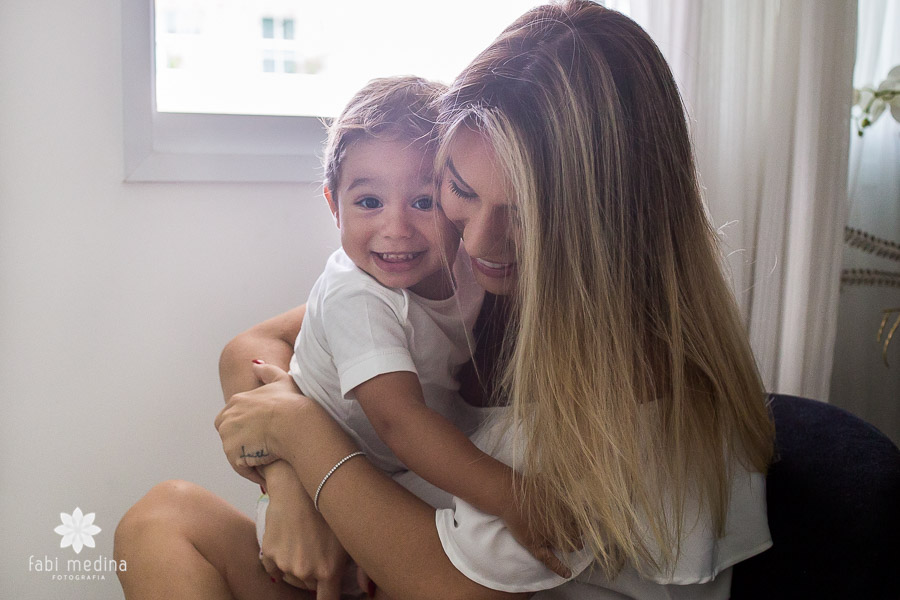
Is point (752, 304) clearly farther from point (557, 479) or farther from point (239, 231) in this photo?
point (239, 231)

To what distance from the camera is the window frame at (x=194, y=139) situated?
138 cm

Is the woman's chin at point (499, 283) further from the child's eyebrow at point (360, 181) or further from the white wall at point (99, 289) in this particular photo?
the white wall at point (99, 289)

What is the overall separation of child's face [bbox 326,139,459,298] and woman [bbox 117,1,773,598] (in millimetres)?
89

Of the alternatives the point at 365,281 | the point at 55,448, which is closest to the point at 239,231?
the point at 55,448

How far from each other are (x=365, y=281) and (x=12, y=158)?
85 cm

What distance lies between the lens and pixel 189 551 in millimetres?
958

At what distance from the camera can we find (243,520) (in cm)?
109

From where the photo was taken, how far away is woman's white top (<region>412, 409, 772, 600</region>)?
2.55 ft

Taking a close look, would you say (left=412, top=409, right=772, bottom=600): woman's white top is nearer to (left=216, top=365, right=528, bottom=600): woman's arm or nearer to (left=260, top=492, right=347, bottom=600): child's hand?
(left=216, top=365, right=528, bottom=600): woman's arm

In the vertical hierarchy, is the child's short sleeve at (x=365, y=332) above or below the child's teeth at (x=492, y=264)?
below

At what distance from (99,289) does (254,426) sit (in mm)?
647

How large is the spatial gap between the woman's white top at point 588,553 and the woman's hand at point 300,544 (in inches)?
5.4

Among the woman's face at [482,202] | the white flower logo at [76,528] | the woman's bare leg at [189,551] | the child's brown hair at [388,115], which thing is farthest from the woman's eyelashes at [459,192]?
the white flower logo at [76,528]

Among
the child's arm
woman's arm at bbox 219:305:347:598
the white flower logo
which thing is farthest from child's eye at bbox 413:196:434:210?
the white flower logo
